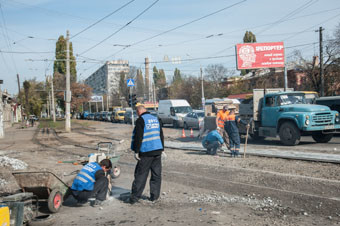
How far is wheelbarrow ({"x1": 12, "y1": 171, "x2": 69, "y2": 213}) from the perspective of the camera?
18.9 ft

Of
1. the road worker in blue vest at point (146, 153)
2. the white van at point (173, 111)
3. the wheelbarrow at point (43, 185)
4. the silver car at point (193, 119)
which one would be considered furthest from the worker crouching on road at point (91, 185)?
the white van at point (173, 111)

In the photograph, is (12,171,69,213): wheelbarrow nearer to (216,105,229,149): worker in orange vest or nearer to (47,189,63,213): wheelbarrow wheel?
(47,189,63,213): wheelbarrow wheel

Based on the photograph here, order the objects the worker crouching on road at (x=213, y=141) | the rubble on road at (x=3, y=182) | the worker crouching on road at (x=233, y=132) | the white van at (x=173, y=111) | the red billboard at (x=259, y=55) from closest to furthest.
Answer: the rubble on road at (x=3, y=182), the worker crouching on road at (x=233, y=132), the worker crouching on road at (x=213, y=141), the white van at (x=173, y=111), the red billboard at (x=259, y=55)

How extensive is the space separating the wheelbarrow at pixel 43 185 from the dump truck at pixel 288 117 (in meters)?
10.5

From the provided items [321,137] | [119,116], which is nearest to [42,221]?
[321,137]

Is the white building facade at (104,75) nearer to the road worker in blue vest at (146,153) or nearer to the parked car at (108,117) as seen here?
the parked car at (108,117)

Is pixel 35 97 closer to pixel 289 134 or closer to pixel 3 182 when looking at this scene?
pixel 289 134

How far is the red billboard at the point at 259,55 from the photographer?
121 feet

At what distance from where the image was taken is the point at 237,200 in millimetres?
6328

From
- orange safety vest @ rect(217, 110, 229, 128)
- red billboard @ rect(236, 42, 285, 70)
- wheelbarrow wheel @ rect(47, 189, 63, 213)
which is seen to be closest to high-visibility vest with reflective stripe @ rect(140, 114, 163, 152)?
wheelbarrow wheel @ rect(47, 189, 63, 213)

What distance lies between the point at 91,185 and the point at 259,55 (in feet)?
112

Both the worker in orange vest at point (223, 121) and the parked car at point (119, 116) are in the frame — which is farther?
the parked car at point (119, 116)

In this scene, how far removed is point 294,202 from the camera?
6.10 meters

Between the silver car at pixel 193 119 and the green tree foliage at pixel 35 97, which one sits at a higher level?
the green tree foliage at pixel 35 97
